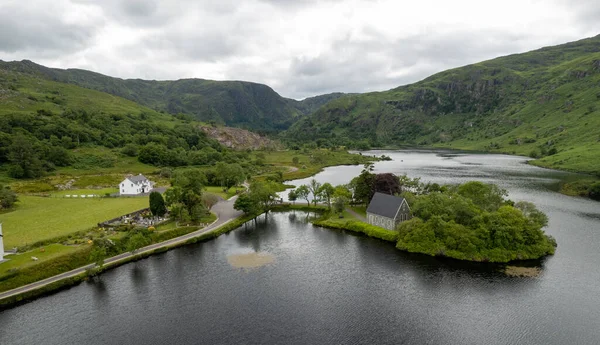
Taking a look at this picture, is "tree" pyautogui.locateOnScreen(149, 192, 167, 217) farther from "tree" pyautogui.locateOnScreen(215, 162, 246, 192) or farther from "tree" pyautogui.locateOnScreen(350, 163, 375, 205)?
"tree" pyautogui.locateOnScreen(350, 163, 375, 205)

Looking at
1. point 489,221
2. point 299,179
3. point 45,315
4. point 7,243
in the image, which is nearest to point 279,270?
point 45,315

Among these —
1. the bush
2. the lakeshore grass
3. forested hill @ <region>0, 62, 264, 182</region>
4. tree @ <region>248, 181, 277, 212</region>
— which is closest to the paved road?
tree @ <region>248, 181, 277, 212</region>

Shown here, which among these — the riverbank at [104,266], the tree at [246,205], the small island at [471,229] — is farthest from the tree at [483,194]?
the riverbank at [104,266]

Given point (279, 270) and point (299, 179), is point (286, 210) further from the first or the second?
point (299, 179)

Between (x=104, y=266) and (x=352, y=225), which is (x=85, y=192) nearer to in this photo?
(x=104, y=266)

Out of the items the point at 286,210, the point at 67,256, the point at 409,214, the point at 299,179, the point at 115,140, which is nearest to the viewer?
the point at 67,256

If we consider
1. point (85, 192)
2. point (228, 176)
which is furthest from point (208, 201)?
point (85, 192)
